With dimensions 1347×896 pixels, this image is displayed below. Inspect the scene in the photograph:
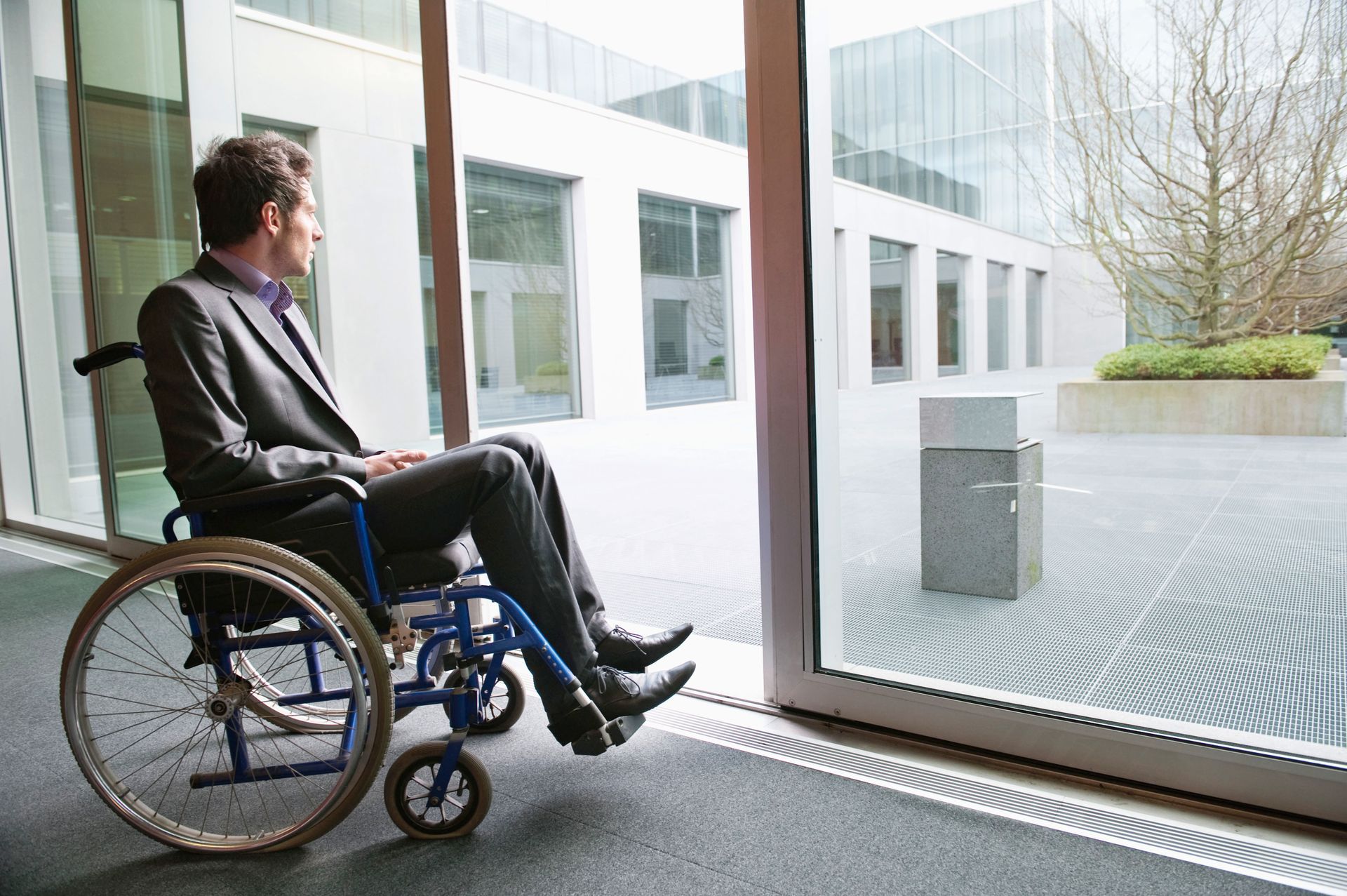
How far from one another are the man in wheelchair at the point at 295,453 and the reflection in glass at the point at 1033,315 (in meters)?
0.87

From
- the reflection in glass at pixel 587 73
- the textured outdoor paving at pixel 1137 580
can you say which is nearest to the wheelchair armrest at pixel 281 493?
the textured outdoor paving at pixel 1137 580

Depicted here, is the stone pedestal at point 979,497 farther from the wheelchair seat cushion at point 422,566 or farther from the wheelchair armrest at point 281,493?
the wheelchair armrest at point 281,493

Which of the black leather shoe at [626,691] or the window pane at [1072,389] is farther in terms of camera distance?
the black leather shoe at [626,691]

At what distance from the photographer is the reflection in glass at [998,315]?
5.98 feet

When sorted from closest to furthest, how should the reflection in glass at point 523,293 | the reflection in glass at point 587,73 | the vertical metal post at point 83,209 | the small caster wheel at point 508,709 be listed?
the small caster wheel at point 508,709
the reflection in glass at point 587,73
the reflection in glass at point 523,293
the vertical metal post at point 83,209

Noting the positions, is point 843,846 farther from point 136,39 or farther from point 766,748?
point 136,39

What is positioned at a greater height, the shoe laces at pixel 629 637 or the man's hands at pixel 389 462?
the man's hands at pixel 389 462

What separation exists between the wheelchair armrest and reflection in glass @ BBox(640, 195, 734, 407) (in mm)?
1668

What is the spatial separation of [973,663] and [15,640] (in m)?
2.89

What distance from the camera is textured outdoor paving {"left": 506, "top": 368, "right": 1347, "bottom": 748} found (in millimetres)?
1530

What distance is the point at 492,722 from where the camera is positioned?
210 cm

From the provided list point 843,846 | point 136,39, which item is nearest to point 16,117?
point 136,39

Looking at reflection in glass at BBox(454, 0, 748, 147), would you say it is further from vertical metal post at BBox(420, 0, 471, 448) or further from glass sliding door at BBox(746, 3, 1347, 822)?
glass sliding door at BBox(746, 3, 1347, 822)

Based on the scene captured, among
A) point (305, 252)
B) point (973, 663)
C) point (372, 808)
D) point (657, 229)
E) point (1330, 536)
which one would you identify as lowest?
point (372, 808)
